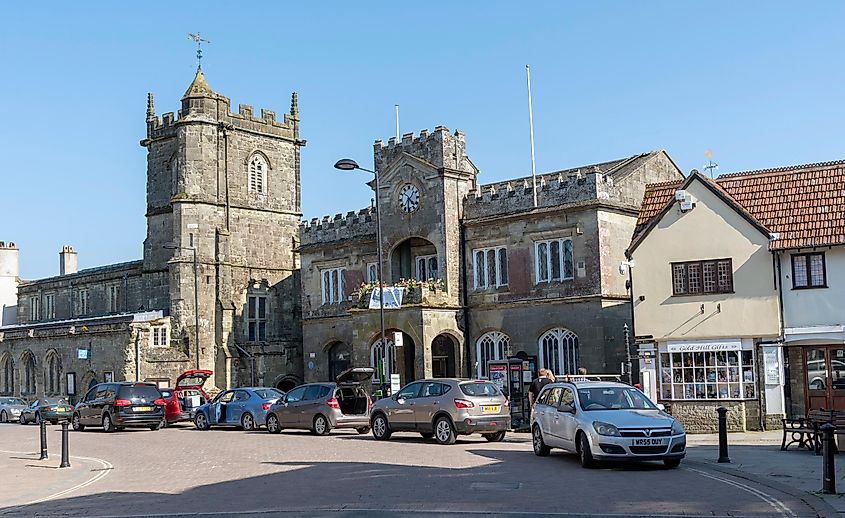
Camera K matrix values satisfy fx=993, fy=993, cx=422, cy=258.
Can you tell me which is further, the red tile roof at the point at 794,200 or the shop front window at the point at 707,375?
the shop front window at the point at 707,375

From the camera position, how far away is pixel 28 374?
57.9 meters

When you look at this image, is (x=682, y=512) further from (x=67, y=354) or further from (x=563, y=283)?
(x=67, y=354)

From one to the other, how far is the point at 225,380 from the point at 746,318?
29.9m

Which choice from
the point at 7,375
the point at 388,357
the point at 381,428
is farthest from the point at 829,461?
the point at 7,375

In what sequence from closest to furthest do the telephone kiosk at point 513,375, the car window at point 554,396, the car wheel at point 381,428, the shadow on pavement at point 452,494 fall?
the shadow on pavement at point 452,494, the car window at point 554,396, the car wheel at point 381,428, the telephone kiosk at point 513,375

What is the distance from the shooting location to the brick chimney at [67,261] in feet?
223

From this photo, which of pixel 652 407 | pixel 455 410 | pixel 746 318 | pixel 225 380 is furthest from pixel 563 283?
pixel 225 380

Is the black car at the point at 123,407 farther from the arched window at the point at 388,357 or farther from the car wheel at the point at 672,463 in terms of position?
the car wheel at the point at 672,463

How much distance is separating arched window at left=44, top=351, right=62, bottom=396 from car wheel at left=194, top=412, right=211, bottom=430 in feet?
77.9

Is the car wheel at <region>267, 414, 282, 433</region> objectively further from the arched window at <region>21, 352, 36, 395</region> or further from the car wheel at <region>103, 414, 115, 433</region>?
the arched window at <region>21, 352, 36, 395</region>

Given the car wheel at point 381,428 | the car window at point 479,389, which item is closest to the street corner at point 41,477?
the car wheel at point 381,428

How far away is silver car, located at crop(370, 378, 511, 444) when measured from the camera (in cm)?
2361

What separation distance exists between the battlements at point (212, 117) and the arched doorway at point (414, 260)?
16.2 m

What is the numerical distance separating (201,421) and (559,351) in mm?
12838
